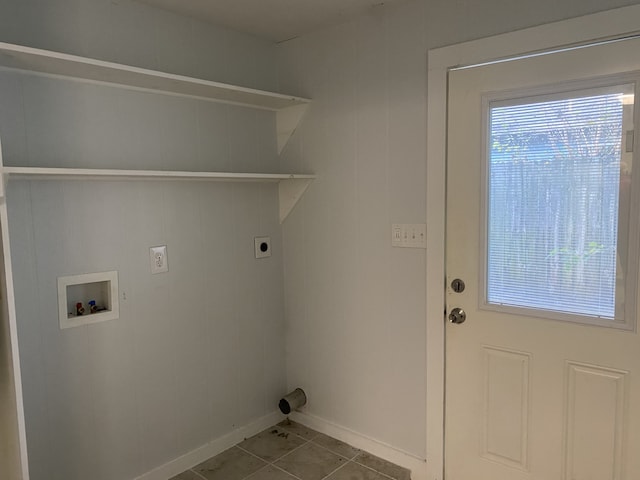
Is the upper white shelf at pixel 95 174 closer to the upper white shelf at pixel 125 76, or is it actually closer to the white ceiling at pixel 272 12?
the upper white shelf at pixel 125 76

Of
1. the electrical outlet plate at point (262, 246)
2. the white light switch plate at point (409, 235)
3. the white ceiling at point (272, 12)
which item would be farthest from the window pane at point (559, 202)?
the electrical outlet plate at point (262, 246)

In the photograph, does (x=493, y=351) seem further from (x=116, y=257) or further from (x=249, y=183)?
(x=116, y=257)

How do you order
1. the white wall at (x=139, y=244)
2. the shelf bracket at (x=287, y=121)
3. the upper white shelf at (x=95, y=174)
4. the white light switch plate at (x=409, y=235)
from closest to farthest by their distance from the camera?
1. the upper white shelf at (x=95, y=174)
2. the white wall at (x=139, y=244)
3. the white light switch plate at (x=409, y=235)
4. the shelf bracket at (x=287, y=121)

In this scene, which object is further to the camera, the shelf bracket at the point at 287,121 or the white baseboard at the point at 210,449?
the shelf bracket at the point at 287,121

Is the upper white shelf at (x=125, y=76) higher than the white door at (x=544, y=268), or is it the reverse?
the upper white shelf at (x=125, y=76)

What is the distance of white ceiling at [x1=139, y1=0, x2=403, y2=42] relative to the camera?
221 centimetres

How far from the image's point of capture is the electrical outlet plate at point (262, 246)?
9.14 ft

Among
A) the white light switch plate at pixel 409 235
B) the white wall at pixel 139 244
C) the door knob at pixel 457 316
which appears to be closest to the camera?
the white wall at pixel 139 244

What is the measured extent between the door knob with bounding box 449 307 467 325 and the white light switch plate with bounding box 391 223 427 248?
1.12ft

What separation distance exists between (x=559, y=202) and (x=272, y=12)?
1627 millimetres

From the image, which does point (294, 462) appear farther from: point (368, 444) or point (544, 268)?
point (544, 268)

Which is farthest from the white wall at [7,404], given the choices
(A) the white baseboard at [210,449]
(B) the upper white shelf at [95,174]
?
(A) the white baseboard at [210,449]

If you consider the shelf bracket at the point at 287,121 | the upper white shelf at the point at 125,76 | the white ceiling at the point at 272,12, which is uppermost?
the white ceiling at the point at 272,12

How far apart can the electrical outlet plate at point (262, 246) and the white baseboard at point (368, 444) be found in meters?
1.05
